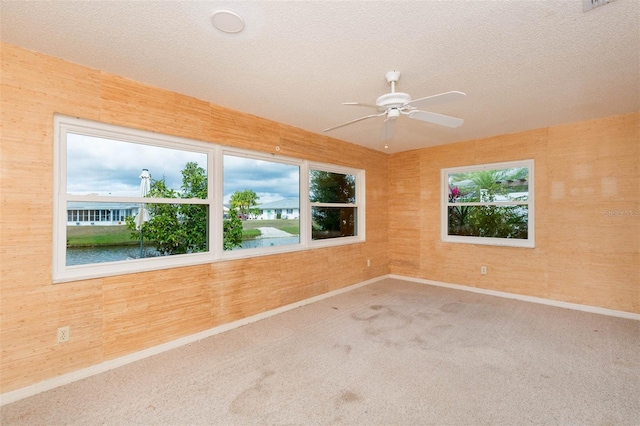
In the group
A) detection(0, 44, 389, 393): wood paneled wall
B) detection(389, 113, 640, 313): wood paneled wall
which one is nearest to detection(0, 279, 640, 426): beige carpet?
detection(0, 44, 389, 393): wood paneled wall

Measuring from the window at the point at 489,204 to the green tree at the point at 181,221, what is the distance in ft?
12.7

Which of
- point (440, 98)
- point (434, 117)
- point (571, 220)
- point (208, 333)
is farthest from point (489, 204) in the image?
point (208, 333)

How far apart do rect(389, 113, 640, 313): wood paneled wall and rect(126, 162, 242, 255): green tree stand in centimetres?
394

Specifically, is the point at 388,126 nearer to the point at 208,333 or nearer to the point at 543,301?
the point at 208,333

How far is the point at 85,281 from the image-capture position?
2330 millimetres

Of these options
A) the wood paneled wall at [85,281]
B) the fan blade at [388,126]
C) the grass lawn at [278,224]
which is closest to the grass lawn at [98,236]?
the wood paneled wall at [85,281]

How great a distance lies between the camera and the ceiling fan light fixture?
5.62 ft

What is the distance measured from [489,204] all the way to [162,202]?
186 inches

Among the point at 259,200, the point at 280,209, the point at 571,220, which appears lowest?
the point at 571,220

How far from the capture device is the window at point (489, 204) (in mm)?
4293

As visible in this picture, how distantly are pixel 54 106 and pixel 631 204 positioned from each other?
6135 mm

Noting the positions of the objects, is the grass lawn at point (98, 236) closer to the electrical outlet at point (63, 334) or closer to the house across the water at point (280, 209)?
the electrical outlet at point (63, 334)

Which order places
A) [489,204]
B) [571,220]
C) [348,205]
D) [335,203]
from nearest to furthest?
1. [571,220]
2. [489,204]
3. [335,203]
4. [348,205]

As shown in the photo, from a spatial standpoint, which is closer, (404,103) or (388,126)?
(404,103)
